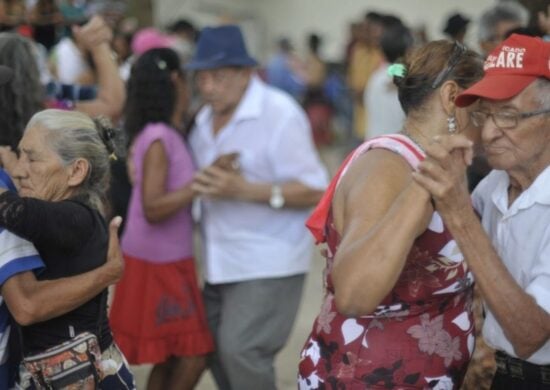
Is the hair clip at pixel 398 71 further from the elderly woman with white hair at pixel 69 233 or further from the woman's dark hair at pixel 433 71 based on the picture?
the elderly woman with white hair at pixel 69 233

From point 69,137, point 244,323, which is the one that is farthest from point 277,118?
point 69,137

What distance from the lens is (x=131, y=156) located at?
198 inches

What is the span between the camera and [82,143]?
3281mm

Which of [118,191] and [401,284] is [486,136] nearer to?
[401,284]

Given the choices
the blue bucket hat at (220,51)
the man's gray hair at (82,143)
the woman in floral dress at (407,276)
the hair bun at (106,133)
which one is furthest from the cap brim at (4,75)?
the blue bucket hat at (220,51)

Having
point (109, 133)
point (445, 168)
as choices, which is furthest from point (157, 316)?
point (445, 168)

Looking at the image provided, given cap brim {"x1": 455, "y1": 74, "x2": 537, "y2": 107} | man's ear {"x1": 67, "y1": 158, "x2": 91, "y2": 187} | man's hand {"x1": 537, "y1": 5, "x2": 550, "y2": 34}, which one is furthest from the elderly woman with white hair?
man's hand {"x1": 537, "y1": 5, "x2": 550, "y2": 34}

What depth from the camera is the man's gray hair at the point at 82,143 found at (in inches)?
128

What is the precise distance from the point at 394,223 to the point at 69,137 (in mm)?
1175

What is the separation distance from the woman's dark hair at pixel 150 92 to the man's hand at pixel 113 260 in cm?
178

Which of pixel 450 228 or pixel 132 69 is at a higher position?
pixel 450 228

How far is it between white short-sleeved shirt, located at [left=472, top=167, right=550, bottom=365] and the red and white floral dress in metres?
0.13

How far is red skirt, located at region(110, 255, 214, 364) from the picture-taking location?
4.84 m

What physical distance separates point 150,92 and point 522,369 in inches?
102
